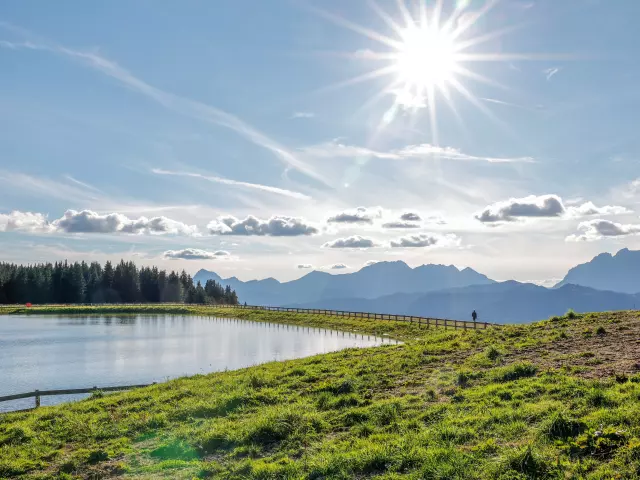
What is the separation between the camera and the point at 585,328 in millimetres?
25781

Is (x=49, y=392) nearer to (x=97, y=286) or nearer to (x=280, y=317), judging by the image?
(x=280, y=317)

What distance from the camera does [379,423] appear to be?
45.0 ft

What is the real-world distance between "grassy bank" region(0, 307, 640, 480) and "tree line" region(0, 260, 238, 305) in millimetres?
151706

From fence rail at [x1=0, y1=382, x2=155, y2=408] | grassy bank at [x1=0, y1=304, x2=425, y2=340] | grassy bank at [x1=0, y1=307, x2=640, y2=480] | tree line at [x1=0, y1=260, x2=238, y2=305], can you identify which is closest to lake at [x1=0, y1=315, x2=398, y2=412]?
Answer: fence rail at [x1=0, y1=382, x2=155, y2=408]

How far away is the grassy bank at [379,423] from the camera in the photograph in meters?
9.82

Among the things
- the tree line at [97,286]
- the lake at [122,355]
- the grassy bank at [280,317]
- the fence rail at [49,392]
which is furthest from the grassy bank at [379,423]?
the tree line at [97,286]

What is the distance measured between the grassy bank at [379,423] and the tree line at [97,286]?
498 feet

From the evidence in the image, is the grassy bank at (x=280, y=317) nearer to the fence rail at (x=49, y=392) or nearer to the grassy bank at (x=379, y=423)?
the grassy bank at (x=379, y=423)

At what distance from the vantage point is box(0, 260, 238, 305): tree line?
492 feet

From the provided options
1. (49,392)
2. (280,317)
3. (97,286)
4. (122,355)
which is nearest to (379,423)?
(49,392)

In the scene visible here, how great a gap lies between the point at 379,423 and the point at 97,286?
172 metres

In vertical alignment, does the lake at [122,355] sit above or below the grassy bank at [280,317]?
above

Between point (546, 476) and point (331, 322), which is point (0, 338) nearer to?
point (331, 322)

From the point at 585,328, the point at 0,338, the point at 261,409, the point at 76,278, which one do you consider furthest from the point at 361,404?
the point at 76,278
